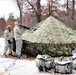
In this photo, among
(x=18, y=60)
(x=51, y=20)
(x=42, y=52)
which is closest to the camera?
(x=18, y=60)

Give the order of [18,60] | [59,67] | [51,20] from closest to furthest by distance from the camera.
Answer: [59,67] < [18,60] < [51,20]

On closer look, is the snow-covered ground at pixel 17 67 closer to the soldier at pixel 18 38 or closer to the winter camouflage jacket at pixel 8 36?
the soldier at pixel 18 38

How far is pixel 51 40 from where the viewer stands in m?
12.4

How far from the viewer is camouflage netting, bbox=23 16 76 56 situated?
1226cm

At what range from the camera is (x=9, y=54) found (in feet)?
42.0

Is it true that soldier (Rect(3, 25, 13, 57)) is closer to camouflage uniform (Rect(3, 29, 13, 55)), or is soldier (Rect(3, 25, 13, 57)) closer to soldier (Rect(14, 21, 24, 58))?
camouflage uniform (Rect(3, 29, 13, 55))

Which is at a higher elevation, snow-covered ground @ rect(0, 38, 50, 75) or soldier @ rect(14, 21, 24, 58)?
soldier @ rect(14, 21, 24, 58)

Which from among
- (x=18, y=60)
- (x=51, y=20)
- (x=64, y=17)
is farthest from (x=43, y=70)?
(x=64, y=17)

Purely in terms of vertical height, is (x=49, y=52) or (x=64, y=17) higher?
(x=64, y=17)

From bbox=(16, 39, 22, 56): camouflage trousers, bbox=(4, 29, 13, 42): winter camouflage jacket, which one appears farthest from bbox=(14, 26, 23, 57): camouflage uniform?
bbox=(4, 29, 13, 42): winter camouflage jacket

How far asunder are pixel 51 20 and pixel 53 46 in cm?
197

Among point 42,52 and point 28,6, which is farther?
point 28,6

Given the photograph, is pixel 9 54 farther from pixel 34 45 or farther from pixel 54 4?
pixel 54 4

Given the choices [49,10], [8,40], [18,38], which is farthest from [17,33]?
[49,10]
